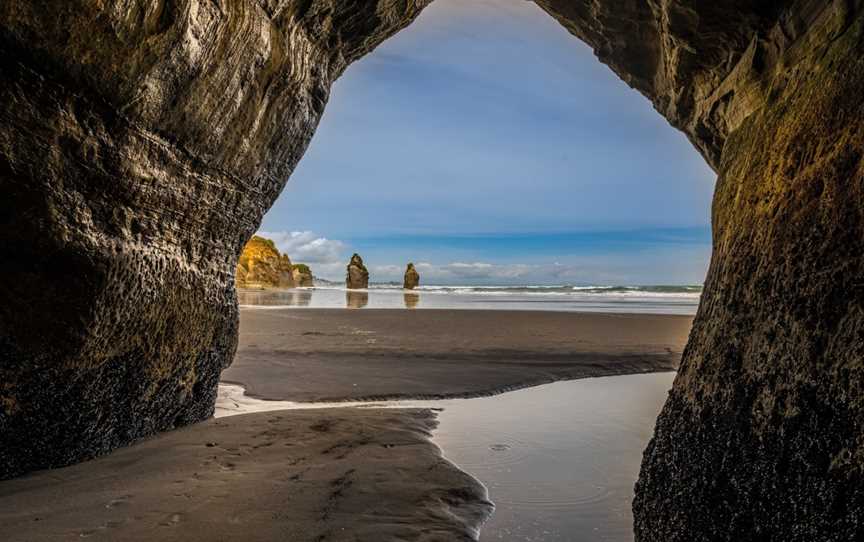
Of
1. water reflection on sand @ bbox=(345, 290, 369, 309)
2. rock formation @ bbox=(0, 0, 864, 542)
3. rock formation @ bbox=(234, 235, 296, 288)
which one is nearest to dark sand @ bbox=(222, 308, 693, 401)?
rock formation @ bbox=(0, 0, 864, 542)

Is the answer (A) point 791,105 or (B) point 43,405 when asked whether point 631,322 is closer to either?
(A) point 791,105

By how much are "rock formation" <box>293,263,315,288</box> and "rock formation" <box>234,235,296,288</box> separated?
16485mm

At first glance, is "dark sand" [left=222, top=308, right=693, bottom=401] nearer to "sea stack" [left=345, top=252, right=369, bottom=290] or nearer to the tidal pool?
the tidal pool

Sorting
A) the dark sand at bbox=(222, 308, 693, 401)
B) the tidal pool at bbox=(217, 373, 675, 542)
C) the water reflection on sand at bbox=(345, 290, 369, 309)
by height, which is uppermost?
the water reflection on sand at bbox=(345, 290, 369, 309)

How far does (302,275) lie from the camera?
8350 centimetres

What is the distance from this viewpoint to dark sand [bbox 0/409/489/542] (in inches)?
115

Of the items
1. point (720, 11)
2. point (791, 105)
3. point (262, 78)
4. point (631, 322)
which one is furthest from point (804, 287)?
point (631, 322)

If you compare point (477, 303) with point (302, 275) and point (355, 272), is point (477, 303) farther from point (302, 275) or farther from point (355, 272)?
point (302, 275)

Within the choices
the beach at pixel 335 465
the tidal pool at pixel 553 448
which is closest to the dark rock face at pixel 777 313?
the tidal pool at pixel 553 448

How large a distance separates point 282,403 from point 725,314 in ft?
17.9

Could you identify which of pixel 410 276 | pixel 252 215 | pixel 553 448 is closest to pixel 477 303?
pixel 252 215

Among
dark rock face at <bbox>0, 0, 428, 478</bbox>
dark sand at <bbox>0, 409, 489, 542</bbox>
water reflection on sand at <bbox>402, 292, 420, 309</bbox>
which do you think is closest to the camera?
dark sand at <bbox>0, 409, 489, 542</bbox>

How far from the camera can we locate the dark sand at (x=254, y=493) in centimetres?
293

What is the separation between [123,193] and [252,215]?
1943 millimetres
